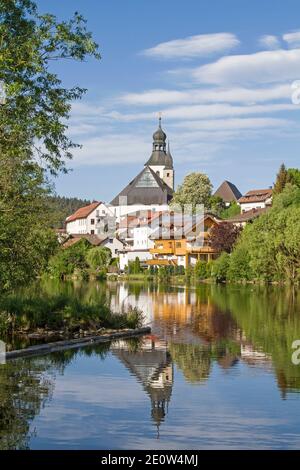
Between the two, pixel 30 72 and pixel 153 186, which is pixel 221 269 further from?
pixel 153 186

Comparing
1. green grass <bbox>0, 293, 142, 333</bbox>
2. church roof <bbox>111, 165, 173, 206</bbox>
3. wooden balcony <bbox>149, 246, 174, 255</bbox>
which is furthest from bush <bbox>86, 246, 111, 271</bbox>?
green grass <bbox>0, 293, 142, 333</bbox>

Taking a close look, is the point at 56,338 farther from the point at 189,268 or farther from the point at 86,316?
the point at 189,268

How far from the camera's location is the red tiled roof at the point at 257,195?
128m

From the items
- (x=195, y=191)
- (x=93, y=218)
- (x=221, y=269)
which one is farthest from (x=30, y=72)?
(x=93, y=218)

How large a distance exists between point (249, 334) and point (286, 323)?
4.47 metres

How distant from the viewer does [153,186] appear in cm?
16512

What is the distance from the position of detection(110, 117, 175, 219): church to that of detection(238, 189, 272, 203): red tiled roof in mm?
26561

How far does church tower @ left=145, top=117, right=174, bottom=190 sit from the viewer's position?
17625 centimetres

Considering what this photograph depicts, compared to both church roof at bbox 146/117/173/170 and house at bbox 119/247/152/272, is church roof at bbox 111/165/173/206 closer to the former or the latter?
church roof at bbox 146/117/173/170

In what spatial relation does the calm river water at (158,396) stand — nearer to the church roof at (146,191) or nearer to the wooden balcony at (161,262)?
the wooden balcony at (161,262)

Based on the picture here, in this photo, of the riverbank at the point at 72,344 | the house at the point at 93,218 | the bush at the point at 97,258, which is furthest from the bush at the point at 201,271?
the house at the point at 93,218

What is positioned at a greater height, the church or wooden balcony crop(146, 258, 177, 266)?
the church

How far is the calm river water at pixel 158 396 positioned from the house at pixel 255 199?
103646 millimetres
